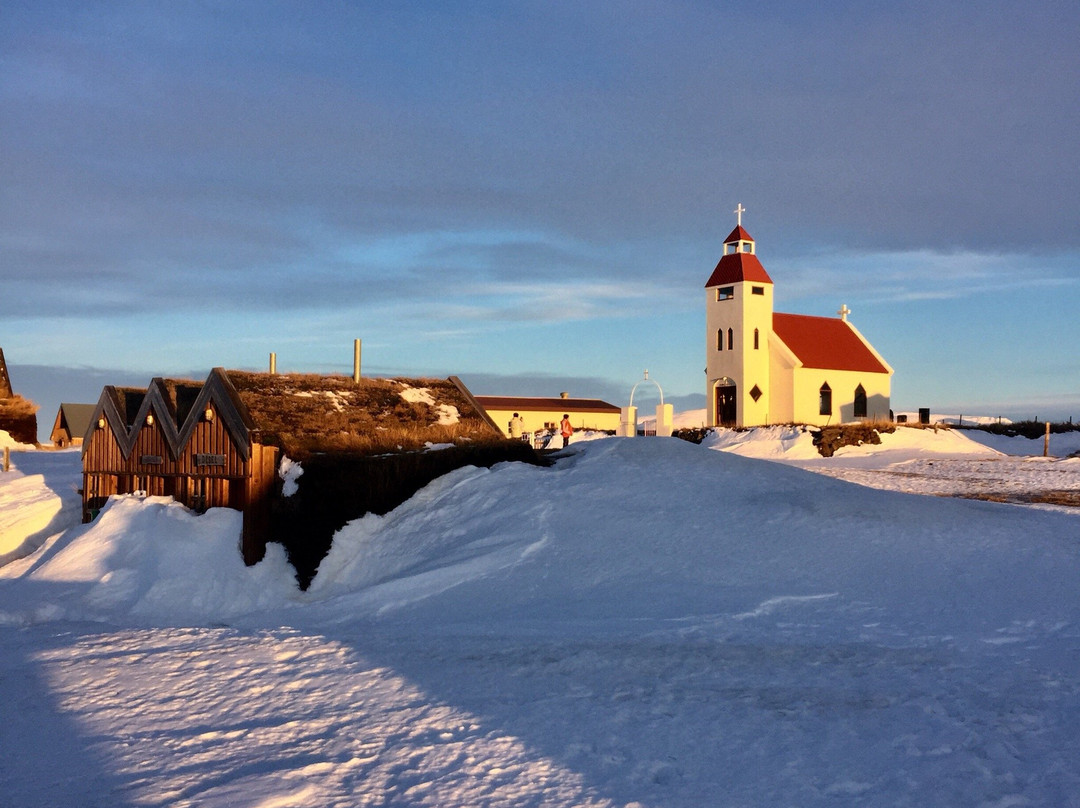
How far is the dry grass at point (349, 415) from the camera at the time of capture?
58.5 ft

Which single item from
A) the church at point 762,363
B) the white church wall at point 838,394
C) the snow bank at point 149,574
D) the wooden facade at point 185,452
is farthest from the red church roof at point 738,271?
the snow bank at point 149,574

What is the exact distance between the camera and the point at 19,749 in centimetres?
762

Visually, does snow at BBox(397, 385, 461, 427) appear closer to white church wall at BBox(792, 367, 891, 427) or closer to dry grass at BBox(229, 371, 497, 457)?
dry grass at BBox(229, 371, 497, 457)

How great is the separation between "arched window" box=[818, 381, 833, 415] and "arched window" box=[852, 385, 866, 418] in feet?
7.93

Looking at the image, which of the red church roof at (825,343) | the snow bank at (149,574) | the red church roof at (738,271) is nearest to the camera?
the snow bank at (149,574)

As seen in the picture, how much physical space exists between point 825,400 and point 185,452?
3995cm

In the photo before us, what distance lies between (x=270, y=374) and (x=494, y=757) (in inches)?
568

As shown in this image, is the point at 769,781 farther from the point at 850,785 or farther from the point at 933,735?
the point at 933,735

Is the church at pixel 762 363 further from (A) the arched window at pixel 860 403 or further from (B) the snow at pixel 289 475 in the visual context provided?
(B) the snow at pixel 289 475

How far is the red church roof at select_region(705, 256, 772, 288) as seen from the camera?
165 feet

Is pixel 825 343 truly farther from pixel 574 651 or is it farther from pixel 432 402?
pixel 574 651

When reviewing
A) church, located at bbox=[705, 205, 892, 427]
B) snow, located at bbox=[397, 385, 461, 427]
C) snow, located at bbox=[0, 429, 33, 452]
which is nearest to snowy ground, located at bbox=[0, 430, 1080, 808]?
snow, located at bbox=[397, 385, 461, 427]

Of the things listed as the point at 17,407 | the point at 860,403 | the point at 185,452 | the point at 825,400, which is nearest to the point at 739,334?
the point at 825,400

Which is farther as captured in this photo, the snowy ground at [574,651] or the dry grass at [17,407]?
the dry grass at [17,407]
